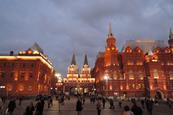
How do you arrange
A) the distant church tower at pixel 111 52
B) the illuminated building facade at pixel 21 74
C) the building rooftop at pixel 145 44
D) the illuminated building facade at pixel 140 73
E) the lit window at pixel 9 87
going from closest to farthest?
the illuminated building facade at pixel 21 74
the lit window at pixel 9 87
the illuminated building facade at pixel 140 73
the distant church tower at pixel 111 52
the building rooftop at pixel 145 44

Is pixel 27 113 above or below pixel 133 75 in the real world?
below

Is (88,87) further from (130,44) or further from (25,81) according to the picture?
(25,81)

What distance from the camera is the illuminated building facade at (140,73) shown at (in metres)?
86.5

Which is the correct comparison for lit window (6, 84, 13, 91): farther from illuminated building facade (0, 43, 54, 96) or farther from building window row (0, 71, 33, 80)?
building window row (0, 71, 33, 80)

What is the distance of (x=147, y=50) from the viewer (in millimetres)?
99562

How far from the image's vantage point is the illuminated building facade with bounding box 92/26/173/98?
8650 cm

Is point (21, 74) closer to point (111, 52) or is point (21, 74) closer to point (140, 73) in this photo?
point (111, 52)

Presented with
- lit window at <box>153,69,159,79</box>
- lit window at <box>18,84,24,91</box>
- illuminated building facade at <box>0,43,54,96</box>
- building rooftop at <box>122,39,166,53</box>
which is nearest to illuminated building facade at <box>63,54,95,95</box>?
building rooftop at <box>122,39,166,53</box>

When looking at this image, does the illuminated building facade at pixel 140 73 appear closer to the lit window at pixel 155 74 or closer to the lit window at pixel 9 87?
the lit window at pixel 155 74

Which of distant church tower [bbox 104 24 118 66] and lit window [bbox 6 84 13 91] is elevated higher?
distant church tower [bbox 104 24 118 66]

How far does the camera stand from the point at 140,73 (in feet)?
298

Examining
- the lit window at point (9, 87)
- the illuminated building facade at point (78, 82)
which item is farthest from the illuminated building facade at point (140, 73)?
the illuminated building facade at point (78, 82)

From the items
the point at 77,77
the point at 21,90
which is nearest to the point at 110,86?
the point at 21,90

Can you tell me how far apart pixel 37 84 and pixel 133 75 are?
46.3 meters
